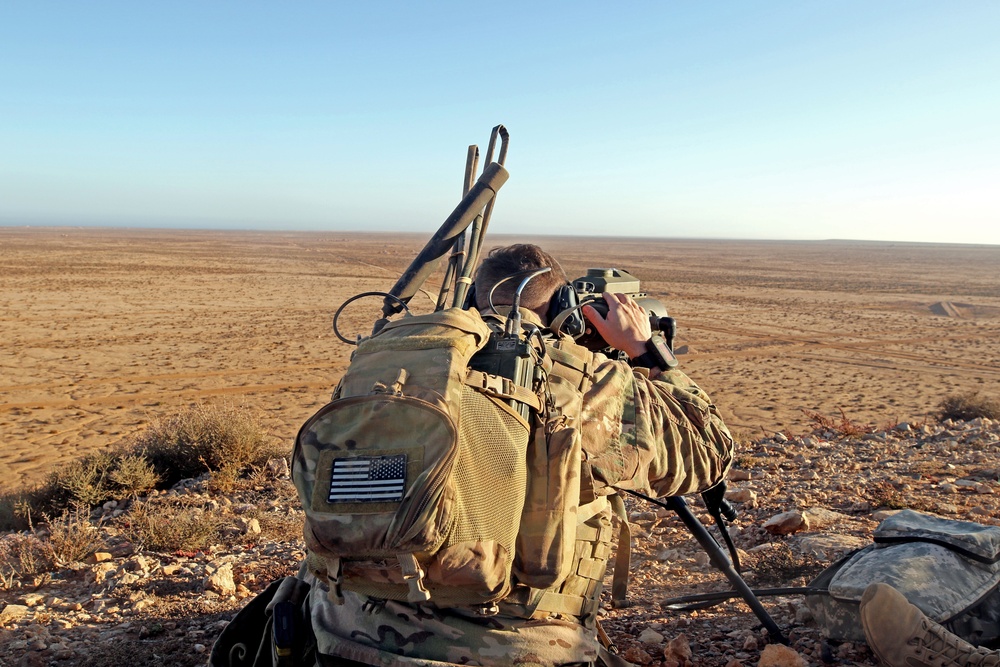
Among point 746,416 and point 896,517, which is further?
point 746,416

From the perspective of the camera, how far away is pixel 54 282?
23.2m

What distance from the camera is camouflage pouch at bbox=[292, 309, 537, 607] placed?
142 centimetres

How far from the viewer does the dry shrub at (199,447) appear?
548 centimetres

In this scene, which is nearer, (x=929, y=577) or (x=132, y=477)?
(x=929, y=577)

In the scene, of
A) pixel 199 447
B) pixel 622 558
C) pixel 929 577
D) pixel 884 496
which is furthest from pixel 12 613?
pixel 884 496

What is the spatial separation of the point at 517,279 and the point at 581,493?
720 millimetres

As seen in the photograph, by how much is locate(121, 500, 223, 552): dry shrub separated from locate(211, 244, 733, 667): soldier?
6.80ft

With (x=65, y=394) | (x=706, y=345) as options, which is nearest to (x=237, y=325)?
(x=65, y=394)

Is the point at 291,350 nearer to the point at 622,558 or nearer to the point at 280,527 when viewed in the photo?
the point at 280,527

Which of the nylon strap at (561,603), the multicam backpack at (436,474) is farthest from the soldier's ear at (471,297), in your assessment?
the nylon strap at (561,603)

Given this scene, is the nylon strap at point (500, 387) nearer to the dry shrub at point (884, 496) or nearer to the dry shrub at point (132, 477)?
the dry shrub at point (884, 496)

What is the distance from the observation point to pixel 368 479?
4.74 feet

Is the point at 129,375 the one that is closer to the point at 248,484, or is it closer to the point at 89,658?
the point at 248,484

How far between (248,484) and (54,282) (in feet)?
72.3
